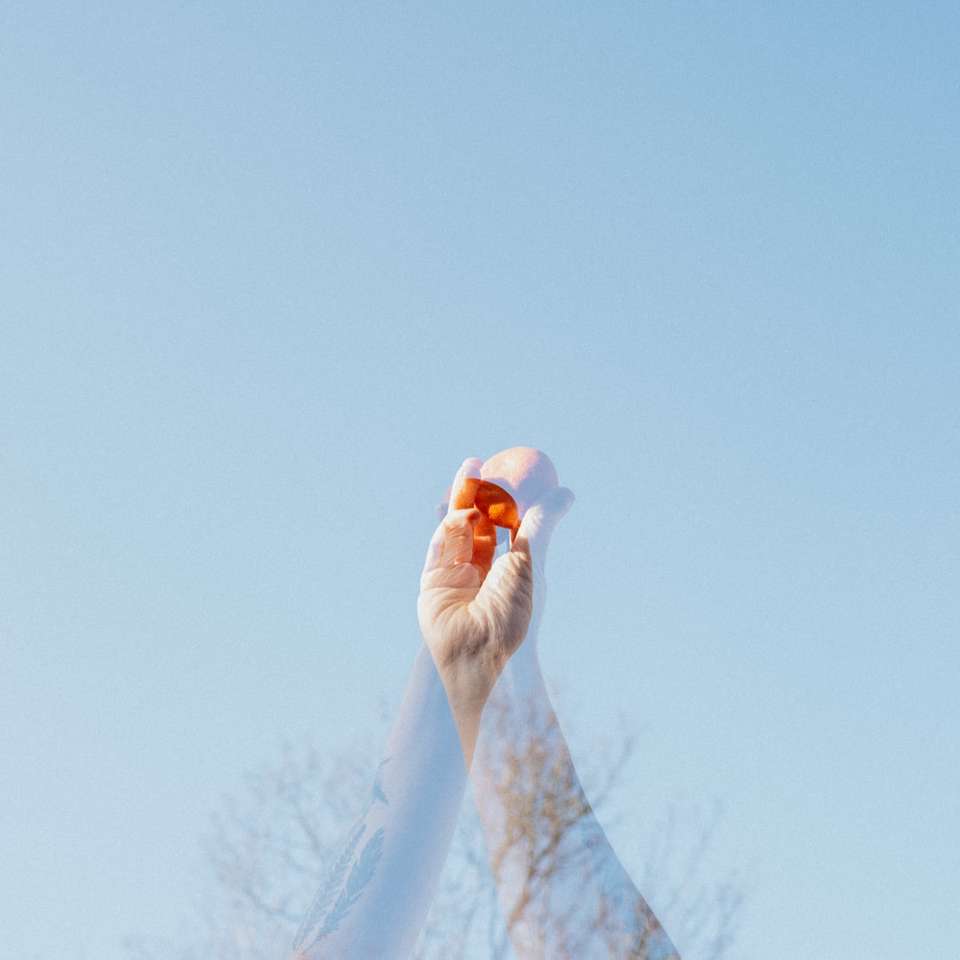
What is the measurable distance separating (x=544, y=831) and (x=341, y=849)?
0.90 meters

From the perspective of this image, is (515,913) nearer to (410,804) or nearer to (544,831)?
(544,831)

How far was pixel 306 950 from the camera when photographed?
5.26 m

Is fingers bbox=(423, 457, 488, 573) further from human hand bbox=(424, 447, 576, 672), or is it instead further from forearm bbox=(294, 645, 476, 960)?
forearm bbox=(294, 645, 476, 960)

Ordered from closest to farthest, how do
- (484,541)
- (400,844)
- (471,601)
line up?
(400,844) < (471,601) < (484,541)

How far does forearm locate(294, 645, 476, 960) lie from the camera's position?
17.1 feet

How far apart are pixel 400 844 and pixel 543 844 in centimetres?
83

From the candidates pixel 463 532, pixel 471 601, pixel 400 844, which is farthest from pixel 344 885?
pixel 463 532

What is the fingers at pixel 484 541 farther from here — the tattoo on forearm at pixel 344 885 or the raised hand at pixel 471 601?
the tattoo on forearm at pixel 344 885

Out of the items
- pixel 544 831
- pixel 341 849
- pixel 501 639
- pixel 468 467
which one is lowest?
pixel 341 849

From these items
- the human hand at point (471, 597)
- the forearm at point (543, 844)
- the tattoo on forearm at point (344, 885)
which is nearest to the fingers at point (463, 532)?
the human hand at point (471, 597)

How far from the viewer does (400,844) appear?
5.36 metres

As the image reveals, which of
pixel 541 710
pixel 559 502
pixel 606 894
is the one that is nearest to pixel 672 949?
pixel 606 894

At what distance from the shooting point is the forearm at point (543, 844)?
5648 mm

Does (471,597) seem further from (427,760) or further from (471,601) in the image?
(427,760)
